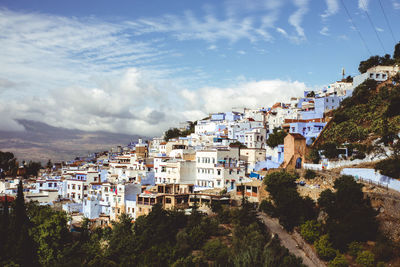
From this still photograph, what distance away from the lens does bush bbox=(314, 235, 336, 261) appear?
2125 cm

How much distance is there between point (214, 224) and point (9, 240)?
15.4 meters

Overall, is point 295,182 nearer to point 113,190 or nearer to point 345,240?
point 345,240

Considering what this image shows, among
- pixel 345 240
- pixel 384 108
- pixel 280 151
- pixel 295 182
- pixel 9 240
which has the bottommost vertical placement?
pixel 9 240

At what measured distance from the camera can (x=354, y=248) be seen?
20.9 m

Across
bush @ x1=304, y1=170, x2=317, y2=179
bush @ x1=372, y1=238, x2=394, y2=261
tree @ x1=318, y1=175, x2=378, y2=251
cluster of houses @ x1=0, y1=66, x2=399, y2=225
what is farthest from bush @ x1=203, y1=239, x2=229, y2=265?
bush @ x1=304, y1=170, x2=317, y2=179

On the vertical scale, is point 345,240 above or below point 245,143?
below

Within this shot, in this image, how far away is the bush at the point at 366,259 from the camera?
19516 mm

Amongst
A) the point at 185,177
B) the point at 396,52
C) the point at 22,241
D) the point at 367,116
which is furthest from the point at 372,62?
the point at 22,241

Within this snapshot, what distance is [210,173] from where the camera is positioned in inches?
1398

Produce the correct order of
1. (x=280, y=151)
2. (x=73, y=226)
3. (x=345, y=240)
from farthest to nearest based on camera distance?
(x=280, y=151) → (x=73, y=226) → (x=345, y=240)

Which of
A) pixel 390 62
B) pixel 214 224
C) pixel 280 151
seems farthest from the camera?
pixel 390 62

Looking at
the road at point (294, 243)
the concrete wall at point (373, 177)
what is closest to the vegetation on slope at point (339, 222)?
the road at point (294, 243)

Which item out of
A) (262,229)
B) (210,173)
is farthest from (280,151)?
(262,229)

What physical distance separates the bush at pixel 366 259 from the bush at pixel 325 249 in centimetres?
150
